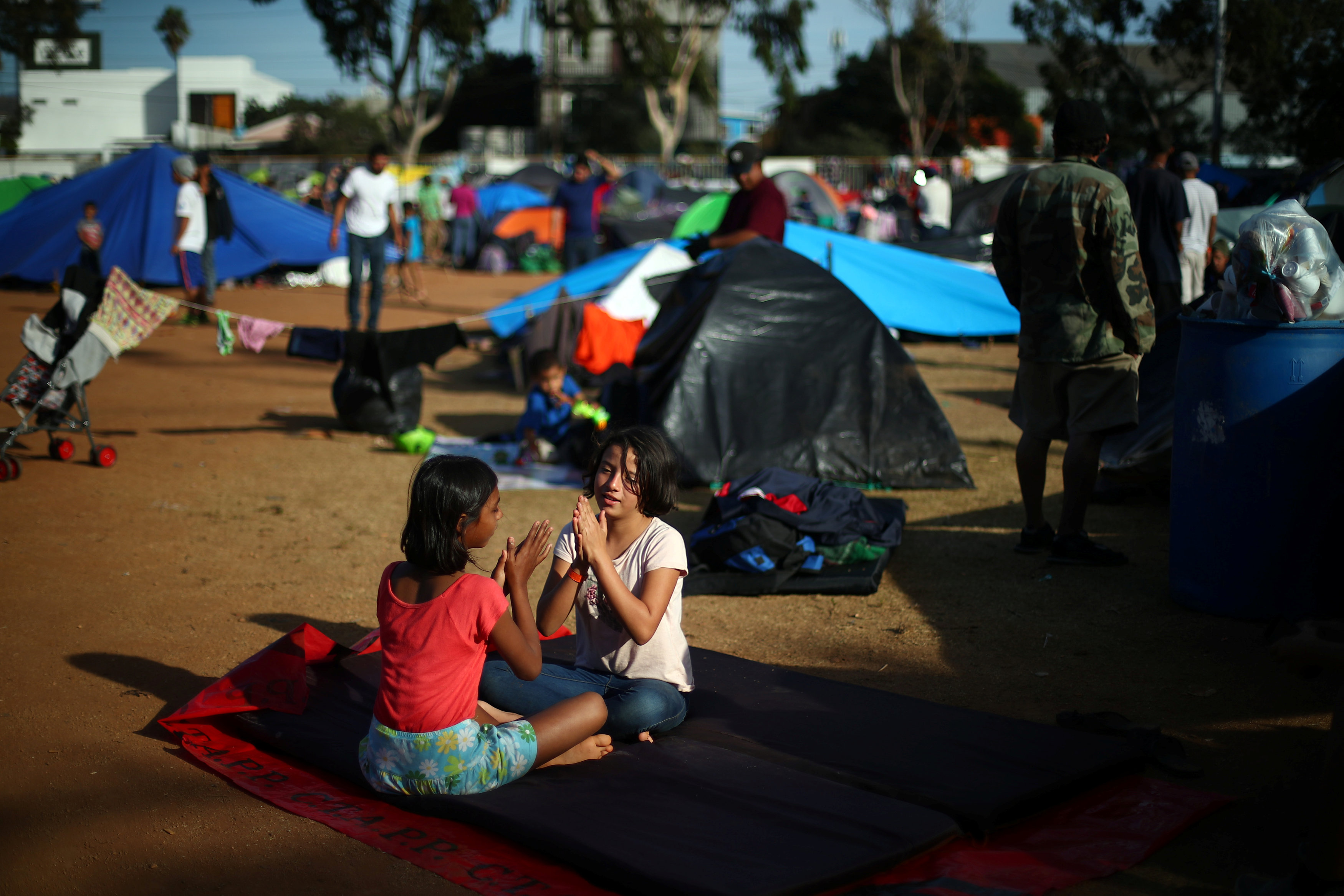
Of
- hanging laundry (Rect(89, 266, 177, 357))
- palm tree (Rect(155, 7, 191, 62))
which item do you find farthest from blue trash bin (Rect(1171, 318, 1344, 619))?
palm tree (Rect(155, 7, 191, 62))

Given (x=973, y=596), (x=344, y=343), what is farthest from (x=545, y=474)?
(x=973, y=596)

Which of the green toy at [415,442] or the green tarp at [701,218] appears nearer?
the green toy at [415,442]

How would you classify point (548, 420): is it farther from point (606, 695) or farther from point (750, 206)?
point (606, 695)

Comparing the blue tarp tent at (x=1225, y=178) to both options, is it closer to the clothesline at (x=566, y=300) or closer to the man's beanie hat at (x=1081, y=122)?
the clothesline at (x=566, y=300)

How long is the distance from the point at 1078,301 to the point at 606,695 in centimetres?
291

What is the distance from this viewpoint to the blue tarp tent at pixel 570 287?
1077 cm

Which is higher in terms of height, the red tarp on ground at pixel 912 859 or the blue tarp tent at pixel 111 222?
the blue tarp tent at pixel 111 222

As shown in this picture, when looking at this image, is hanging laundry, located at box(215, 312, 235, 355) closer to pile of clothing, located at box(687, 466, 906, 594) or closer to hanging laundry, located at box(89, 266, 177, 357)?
hanging laundry, located at box(89, 266, 177, 357)

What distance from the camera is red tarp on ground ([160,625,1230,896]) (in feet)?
8.37

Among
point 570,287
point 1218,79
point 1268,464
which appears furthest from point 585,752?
point 1218,79

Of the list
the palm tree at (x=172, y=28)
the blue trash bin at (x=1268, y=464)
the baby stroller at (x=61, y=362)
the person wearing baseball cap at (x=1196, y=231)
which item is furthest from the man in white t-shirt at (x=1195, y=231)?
the palm tree at (x=172, y=28)

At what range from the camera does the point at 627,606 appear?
3059 millimetres

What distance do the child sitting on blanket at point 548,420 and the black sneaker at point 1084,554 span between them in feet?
11.3

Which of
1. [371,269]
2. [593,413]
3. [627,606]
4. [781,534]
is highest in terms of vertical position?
[371,269]
